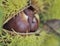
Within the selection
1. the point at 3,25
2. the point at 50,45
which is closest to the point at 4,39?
the point at 3,25

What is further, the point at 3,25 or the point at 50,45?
the point at 50,45

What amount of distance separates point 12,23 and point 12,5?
0.26ft

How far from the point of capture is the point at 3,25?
0.93 m

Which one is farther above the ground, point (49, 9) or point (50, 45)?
point (49, 9)

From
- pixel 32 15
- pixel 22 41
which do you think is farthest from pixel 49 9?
pixel 22 41

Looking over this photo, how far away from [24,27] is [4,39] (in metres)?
0.10

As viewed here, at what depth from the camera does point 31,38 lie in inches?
37.9

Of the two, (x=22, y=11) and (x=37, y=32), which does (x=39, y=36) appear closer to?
(x=37, y=32)

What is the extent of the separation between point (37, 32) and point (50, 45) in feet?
0.41

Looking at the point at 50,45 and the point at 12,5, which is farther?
the point at 50,45

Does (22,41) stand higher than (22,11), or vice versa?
(22,11)

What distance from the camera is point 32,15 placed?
0.98m

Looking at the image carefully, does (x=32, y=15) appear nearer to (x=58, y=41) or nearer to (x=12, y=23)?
(x=12, y=23)

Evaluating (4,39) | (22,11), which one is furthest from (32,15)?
(4,39)
